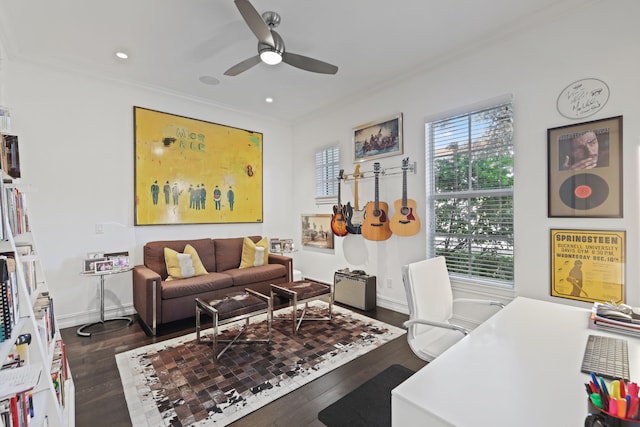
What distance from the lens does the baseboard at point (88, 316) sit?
3.23 meters

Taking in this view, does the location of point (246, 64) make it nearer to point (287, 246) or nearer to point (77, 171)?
point (77, 171)

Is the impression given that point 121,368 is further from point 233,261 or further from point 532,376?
point 532,376

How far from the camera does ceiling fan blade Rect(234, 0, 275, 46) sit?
6.50ft

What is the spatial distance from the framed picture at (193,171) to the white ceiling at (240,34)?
2.02 ft

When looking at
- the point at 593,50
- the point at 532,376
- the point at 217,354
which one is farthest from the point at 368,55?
the point at 217,354

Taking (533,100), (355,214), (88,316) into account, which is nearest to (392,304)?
(355,214)

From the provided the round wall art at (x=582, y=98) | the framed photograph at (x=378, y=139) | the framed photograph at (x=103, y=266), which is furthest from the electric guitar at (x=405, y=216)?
the framed photograph at (x=103, y=266)

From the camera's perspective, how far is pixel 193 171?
4137 mm

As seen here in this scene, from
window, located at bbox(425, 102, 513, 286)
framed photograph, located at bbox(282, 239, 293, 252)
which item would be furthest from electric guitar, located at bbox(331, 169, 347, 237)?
window, located at bbox(425, 102, 513, 286)

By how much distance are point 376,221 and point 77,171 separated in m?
3.56

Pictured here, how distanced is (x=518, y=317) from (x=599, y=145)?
174 cm

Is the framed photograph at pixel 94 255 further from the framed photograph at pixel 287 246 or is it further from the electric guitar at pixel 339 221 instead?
the electric guitar at pixel 339 221

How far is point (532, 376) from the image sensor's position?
99 centimetres

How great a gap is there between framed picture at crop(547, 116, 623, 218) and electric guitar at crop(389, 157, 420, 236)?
1.27 m
